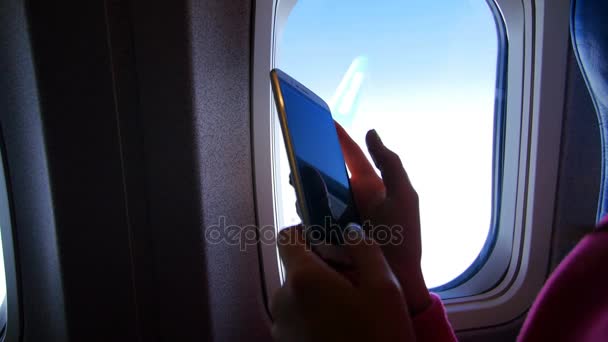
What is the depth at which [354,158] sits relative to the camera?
0.68 meters

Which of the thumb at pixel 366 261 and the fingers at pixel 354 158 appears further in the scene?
the fingers at pixel 354 158

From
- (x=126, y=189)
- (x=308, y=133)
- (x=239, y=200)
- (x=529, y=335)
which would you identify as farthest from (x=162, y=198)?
(x=529, y=335)

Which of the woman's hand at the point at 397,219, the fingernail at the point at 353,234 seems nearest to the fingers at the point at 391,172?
the woman's hand at the point at 397,219

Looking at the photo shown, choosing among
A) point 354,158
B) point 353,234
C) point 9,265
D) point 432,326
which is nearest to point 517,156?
point 354,158

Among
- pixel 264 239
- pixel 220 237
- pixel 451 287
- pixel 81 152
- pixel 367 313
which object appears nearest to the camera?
pixel 367 313

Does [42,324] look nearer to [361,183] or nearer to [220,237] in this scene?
[220,237]

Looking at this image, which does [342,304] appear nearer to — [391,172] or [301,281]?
[301,281]

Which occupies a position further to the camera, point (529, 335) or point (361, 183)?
point (361, 183)

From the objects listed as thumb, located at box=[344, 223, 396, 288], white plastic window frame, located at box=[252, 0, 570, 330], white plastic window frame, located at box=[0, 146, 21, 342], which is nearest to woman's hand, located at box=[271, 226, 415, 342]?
thumb, located at box=[344, 223, 396, 288]

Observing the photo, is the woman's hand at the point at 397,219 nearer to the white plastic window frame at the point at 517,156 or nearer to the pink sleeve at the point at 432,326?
the pink sleeve at the point at 432,326

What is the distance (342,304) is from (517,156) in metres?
0.98

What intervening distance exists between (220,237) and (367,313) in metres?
0.42

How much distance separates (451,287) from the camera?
44.0 inches

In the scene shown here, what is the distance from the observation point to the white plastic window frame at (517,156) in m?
0.78
